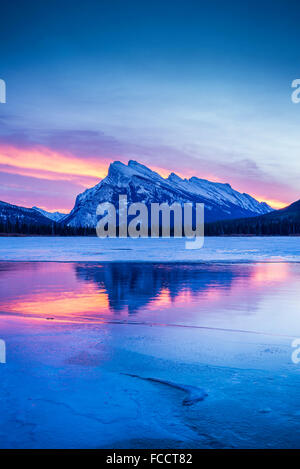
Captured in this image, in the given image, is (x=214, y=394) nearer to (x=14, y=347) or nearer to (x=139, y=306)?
(x=14, y=347)

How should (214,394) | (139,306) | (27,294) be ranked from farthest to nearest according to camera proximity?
(27,294) < (139,306) < (214,394)

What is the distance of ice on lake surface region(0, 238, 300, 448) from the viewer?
611 cm

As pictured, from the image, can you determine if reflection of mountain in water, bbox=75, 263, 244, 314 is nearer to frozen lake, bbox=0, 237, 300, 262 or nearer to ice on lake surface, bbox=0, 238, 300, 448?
ice on lake surface, bbox=0, 238, 300, 448

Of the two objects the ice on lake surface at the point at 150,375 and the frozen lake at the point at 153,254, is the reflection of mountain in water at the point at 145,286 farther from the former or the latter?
the frozen lake at the point at 153,254

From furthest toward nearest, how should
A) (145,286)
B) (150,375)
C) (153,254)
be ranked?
(153,254) < (145,286) < (150,375)

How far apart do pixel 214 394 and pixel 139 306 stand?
10.1 m

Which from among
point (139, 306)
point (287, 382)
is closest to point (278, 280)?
point (139, 306)

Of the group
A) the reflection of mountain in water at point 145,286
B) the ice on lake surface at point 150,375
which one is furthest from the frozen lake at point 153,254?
the ice on lake surface at point 150,375

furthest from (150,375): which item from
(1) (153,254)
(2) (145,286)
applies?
(1) (153,254)

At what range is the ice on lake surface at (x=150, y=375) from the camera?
6.11 m

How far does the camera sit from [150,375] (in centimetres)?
866

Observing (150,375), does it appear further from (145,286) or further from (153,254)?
(153,254)

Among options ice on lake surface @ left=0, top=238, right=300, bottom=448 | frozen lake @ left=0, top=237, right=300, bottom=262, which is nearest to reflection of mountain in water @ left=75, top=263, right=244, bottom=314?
ice on lake surface @ left=0, top=238, right=300, bottom=448

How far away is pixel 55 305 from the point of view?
17.8m
